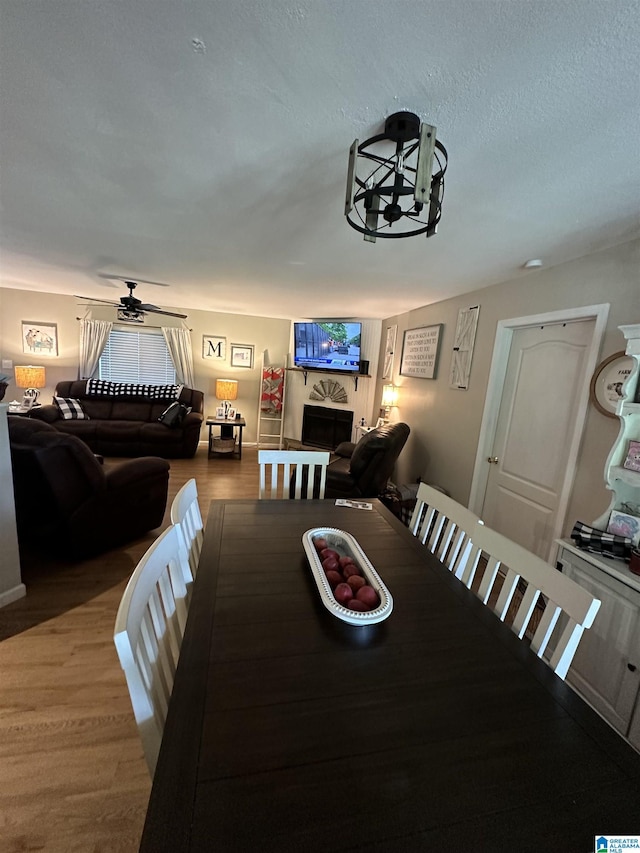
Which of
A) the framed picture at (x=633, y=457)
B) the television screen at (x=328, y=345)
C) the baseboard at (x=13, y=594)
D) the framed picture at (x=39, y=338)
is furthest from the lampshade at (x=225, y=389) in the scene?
the framed picture at (x=633, y=457)

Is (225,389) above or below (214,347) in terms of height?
below

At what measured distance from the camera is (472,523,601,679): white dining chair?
92cm

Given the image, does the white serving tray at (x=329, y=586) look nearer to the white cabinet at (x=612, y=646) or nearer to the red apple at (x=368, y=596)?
the red apple at (x=368, y=596)

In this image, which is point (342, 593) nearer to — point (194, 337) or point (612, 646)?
point (612, 646)

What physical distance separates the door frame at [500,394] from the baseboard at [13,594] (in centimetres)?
331

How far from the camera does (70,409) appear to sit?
5129 millimetres

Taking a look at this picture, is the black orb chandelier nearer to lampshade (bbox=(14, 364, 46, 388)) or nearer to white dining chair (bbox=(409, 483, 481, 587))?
white dining chair (bbox=(409, 483, 481, 587))

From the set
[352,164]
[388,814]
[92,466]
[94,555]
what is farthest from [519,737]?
Result: [94,555]

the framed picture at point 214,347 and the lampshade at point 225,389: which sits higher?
the framed picture at point 214,347

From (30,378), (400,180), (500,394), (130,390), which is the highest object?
(400,180)

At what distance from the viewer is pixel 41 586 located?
2.15 m

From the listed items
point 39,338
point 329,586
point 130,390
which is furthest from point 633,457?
point 39,338

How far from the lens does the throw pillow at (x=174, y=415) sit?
5.15 m

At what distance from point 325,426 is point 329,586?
4.80 metres
